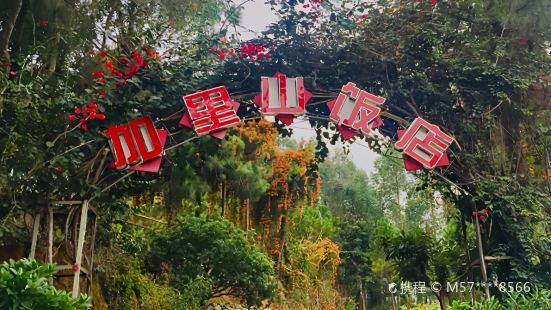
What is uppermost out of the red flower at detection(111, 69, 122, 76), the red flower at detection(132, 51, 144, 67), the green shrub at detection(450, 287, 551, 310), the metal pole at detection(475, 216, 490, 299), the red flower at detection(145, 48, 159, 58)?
the red flower at detection(145, 48, 159, 58)

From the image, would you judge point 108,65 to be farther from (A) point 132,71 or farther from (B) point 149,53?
(B) point 149,53

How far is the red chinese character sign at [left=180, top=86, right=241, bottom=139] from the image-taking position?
3.53 metres

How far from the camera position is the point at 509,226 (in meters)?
3.69

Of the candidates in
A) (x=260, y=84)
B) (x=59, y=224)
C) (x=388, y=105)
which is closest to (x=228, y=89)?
(x=260, y=84)

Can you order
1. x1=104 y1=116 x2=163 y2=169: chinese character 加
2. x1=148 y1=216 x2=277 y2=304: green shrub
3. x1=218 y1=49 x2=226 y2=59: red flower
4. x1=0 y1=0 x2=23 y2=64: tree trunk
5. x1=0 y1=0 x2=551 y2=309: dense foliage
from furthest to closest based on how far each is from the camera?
x1=148 y1=216 x2=277 y2=304: green shrub
x1=218 y1=49 x2=226 y2=59: red flower
x1=104 y1=116 x2=163 y2=169: chinese character 加
x1=0 y1=0 x2=551 y2=309: dense foliage
x1=0 y1=0 x2=23 y2=64: tree trunk

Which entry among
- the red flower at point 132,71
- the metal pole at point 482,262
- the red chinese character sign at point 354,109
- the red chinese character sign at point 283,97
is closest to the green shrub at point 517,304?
the metal pole at point 482,262

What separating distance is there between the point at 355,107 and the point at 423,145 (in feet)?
1.70

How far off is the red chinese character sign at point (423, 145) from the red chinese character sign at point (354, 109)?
25 centimetres

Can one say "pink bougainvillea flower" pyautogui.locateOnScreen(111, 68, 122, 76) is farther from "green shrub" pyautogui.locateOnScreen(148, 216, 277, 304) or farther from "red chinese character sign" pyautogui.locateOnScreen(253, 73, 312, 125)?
"green shrub" pyautogui.locateOnScreen(148, 216, 277, 304)

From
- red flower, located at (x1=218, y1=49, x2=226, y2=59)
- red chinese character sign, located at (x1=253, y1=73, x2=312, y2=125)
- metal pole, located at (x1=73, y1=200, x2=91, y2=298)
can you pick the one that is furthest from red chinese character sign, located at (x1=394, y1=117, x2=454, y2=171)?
metal pole, located at (x1=73, y1=200, x2=91, y2=298)

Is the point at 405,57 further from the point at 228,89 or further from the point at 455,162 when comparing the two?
the point at 228,89

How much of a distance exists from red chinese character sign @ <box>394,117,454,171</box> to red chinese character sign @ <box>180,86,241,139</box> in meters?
1.14

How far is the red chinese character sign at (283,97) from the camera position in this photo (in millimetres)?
3637

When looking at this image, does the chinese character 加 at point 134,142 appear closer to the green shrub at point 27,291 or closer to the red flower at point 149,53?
the red flower at point 149,53
